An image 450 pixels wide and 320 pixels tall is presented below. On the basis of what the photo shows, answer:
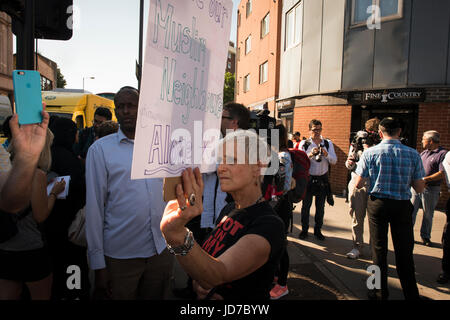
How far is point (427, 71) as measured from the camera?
861cm

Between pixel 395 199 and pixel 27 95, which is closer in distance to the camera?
pixel 27 95

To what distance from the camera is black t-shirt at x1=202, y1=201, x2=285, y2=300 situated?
1440mm

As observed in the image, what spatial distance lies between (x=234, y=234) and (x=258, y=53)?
19.2 m

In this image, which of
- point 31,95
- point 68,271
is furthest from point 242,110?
point 68,271

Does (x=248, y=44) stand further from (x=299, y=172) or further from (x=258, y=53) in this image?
(x=299, y=172)

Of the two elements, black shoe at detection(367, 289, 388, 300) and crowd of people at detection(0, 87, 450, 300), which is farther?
black shoe at detection(367, 289, 388, 300)

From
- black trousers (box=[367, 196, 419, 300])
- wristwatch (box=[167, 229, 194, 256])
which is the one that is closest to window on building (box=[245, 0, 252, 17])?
black trousers (box=[367, 196, 419, 300])

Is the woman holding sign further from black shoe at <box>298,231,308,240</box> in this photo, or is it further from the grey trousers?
the grey trousers

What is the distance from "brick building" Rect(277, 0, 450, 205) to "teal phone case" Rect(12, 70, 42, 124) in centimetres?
887

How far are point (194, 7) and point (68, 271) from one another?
274cm

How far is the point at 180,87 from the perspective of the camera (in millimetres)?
1146

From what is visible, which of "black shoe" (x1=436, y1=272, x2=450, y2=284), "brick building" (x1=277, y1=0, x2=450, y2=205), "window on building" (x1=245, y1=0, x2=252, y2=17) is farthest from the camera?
"window on building" (x1=245, y1=0, x2=252, y2=17)

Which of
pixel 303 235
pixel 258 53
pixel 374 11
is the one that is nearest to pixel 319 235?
pixel 303 235
